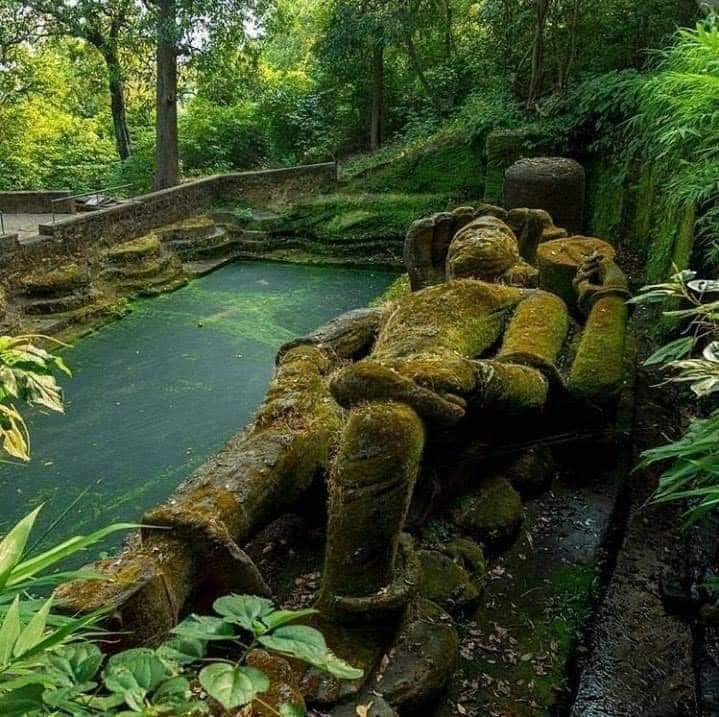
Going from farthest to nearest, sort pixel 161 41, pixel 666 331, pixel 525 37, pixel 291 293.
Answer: pixel 525 37 → pixel 161 41 → pixel 291 293 → pixel 666 331

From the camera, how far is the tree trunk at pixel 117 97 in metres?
11.7

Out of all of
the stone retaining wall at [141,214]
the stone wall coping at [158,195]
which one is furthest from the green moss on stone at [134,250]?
the stone wall coping at [158,195]

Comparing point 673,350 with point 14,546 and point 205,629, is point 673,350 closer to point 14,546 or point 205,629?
point 205,629

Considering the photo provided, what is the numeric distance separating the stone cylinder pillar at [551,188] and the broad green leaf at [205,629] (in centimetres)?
622

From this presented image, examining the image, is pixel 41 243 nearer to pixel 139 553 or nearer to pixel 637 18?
pixel 139 553

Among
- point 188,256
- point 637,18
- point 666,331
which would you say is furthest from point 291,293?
point 637,18

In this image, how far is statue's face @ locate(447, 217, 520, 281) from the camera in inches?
154

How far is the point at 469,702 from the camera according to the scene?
86.0 inches

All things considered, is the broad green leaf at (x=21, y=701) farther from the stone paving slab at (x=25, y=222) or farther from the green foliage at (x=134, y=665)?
the stone paving slab at (x=25, y=222)

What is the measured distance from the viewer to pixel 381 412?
7.29 ft

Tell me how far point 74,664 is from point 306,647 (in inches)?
11.4

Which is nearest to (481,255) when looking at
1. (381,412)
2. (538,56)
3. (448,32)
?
(381,412)

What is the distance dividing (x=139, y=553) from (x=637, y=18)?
9.90 metres

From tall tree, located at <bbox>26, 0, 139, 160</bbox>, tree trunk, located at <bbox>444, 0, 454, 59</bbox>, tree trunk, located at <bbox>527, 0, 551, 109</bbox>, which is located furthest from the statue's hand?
tree trunk, located at <bbox>444, 0, 454, 59</bbox>
